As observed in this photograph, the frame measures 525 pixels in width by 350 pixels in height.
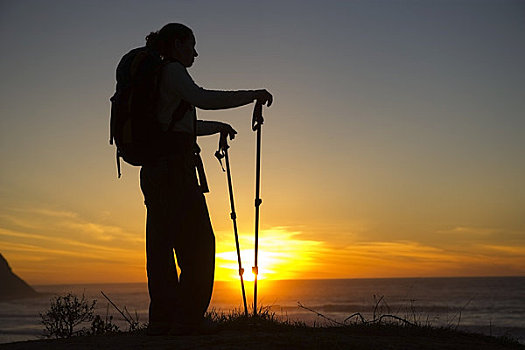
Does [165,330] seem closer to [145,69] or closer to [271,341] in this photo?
[271,341]

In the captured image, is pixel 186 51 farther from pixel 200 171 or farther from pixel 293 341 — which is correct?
pixel 293 341

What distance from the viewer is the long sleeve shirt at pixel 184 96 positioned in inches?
188

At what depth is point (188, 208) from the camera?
5004mm

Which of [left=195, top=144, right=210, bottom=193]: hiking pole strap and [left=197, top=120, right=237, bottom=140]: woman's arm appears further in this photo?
[left=197, top=120, right=237, bottom=140]: woman's arm

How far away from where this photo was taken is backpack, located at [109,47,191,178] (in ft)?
15.7

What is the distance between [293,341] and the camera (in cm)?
471

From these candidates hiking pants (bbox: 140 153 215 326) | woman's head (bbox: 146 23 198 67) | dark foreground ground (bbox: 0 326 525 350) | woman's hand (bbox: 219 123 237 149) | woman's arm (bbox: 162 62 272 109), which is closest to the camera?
dark foreground ground (bbox: 0 326 525 350)

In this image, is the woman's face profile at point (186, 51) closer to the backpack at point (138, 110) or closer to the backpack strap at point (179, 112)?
the backpack at point (138, 110)

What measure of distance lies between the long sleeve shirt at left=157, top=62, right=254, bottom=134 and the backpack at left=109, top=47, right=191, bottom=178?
0.05 metres

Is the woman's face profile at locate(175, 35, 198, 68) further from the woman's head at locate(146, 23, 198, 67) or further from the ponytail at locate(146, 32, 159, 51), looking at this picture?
the ponytail at locate(146, 32, 159, 51)

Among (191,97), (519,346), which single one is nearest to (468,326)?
(519,346)

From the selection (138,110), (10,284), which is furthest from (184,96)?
(10,284)

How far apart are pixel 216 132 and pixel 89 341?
2.37 meters

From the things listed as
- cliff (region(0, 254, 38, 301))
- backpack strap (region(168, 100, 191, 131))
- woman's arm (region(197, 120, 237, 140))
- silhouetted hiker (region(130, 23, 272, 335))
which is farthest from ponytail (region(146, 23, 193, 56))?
cliff (region(0, 254, 38, 301))
